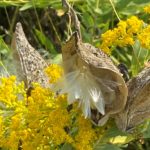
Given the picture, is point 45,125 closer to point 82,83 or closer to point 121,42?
point 82,83

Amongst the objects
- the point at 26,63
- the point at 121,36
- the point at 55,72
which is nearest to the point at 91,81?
the point at 55,72

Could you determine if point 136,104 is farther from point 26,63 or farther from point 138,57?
point 26,63

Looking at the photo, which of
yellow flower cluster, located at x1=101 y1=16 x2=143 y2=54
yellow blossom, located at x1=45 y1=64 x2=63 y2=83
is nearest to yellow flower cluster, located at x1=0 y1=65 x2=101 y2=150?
yellow blossom, located at x1=45 y1=64 x2=63 y2=83

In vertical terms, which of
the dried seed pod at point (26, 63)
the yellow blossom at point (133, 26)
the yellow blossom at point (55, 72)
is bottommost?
the dried seed pod at point (26, 63)

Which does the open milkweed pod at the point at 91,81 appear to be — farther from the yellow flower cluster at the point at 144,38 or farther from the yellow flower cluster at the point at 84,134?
the yellow flower cluster at the point at 144,38

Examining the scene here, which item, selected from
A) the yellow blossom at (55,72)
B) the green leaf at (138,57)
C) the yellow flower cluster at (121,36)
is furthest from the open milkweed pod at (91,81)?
the green leaf at (138,57)

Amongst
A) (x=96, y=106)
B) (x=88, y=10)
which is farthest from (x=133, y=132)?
(x=88, y=10)
